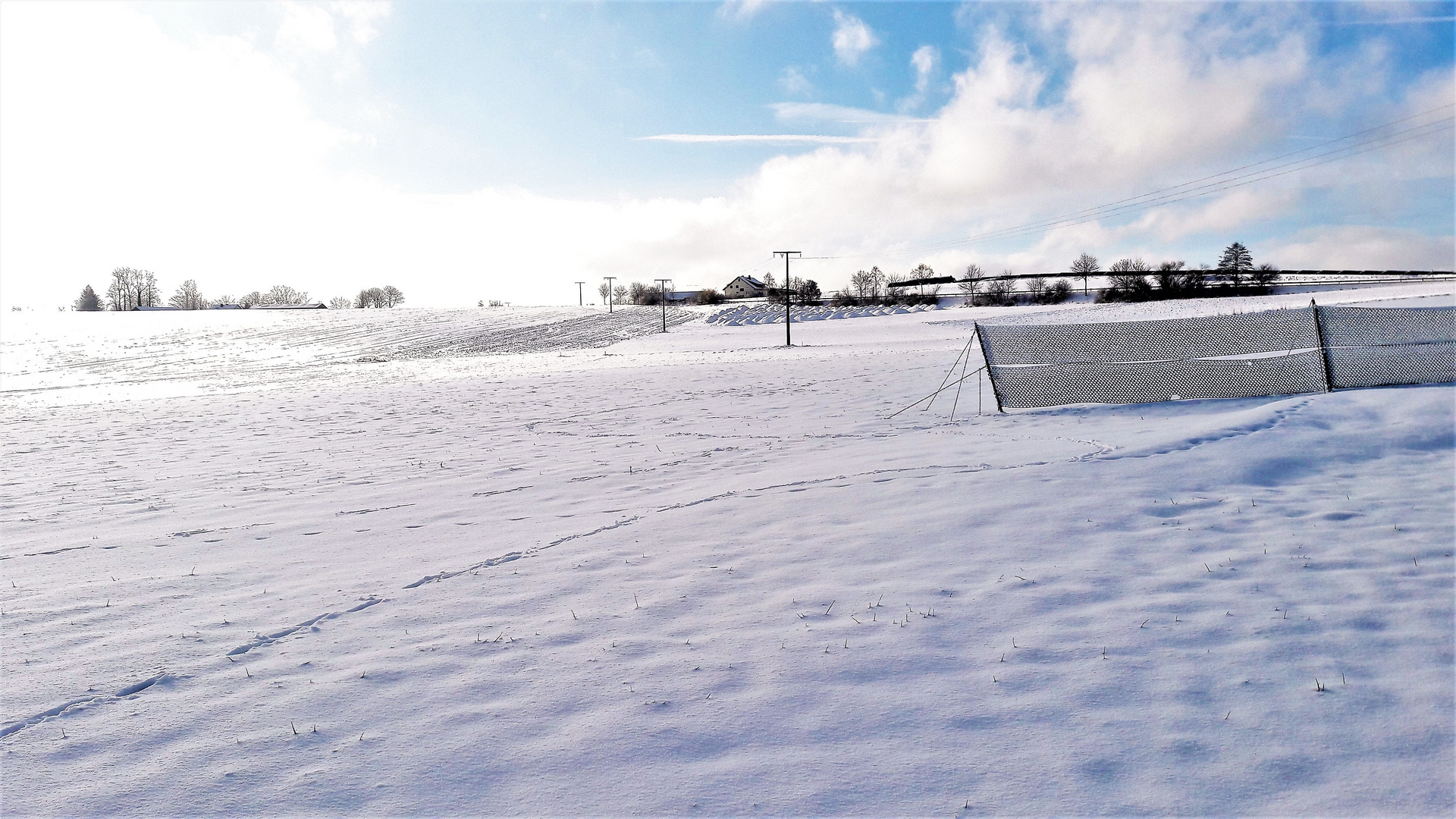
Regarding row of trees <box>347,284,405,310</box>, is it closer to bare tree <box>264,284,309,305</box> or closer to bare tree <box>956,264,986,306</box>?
bare tree <box>264,284,309,305</box>

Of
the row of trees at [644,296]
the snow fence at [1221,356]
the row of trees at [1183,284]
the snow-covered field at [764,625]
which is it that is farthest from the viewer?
the row of trees at [644,296]

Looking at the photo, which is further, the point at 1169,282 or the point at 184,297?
the point at 184,297

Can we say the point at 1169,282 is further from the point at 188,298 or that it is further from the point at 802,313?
the point at 188,298

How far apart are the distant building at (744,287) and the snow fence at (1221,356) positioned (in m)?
126

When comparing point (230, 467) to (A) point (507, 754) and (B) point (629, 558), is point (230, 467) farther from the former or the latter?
(A) point (507, 754)

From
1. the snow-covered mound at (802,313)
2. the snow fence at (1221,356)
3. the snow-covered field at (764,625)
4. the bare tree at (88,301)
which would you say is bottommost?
the snow-covered field at (764,625)

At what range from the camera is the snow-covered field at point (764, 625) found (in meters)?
3.34

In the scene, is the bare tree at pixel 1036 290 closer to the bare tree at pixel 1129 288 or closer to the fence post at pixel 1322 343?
the bare tree at pixel 1129 288

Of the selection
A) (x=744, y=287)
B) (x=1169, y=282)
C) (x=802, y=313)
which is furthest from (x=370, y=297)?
(x=1169, y=282)

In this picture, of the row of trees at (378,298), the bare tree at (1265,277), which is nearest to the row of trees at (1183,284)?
the bare tree at (1265,277)

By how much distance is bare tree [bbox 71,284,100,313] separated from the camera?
399 feet

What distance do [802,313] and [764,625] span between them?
7104 centimetres

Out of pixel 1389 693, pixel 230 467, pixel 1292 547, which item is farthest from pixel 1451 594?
pixel 230 467

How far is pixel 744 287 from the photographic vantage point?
151 metres
